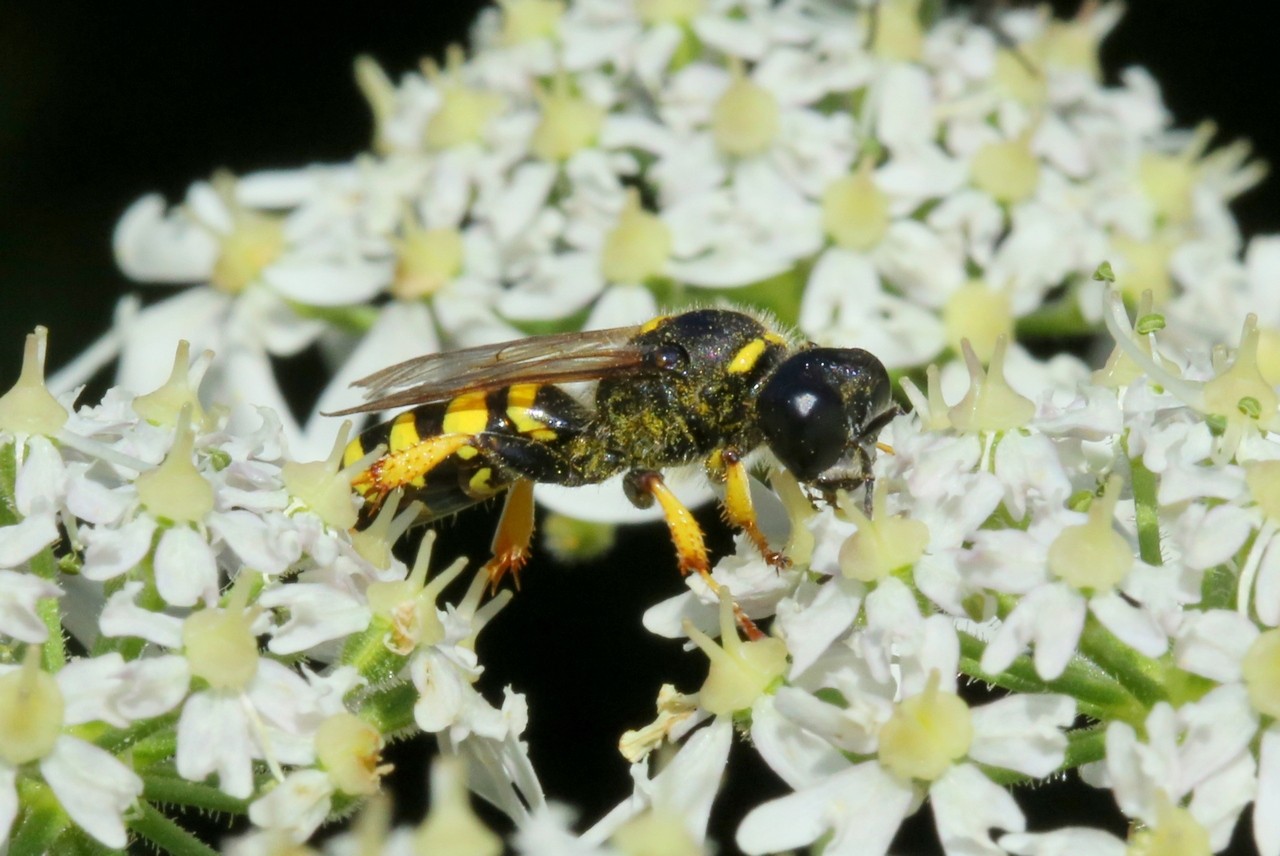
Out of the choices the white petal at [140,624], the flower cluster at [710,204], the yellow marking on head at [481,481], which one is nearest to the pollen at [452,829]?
the white petal at [140,624]

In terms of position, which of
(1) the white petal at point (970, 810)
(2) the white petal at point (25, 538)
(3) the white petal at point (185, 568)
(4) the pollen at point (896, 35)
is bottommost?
(1) the white petal at point (970, 810)

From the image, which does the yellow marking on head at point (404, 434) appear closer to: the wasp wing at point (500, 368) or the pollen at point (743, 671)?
the wasp wing at point (500, 368)

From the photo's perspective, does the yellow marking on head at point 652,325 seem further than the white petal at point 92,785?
Yes

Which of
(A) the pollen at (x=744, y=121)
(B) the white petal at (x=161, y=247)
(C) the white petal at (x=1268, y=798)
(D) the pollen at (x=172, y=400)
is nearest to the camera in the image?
(C) the white petal at (x=1268, y=798)

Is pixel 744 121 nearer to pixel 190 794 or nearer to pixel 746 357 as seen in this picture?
pixel 746 357

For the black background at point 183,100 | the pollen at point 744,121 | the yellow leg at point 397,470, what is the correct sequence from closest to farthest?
the yellow leg at point 397,470 < the pollen at point 744,121 < the black background at point 183,100

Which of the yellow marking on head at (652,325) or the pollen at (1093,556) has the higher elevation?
the pollen at (1093,556)
